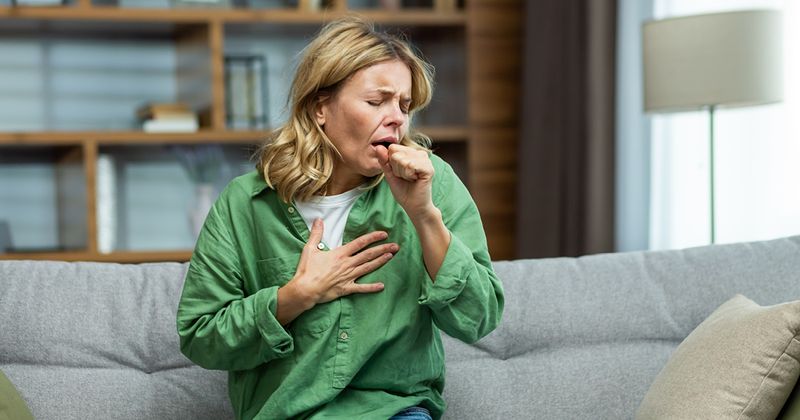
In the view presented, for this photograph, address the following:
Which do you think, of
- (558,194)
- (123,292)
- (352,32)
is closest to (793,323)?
(352,32)

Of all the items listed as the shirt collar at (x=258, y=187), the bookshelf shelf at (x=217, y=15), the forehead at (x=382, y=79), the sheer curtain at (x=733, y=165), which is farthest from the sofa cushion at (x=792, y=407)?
the bookshelf shelf at (x=217, y=15)

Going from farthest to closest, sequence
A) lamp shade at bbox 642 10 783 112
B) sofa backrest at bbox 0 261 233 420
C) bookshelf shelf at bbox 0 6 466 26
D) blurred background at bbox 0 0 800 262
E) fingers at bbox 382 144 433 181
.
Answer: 1. bookshelf shelf at bbox 0 6 466 26
2. blurred background at bbox 0 0 800 262
3. lamp shade at bbox 642 10 783 112
4. sofa backrest at bbox 0 261 233 420
5. fingers at bbox 382 144 433 181

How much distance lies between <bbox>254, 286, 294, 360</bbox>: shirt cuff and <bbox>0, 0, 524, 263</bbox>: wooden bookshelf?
2.38 metres

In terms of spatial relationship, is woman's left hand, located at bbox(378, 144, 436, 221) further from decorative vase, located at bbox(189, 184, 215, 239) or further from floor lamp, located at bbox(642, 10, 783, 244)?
decorative vase, located at bbox(189, 184, 215, 239)

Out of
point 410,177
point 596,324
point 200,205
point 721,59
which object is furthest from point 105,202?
point 410,177

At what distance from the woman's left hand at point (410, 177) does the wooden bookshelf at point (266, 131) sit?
242 centimetres

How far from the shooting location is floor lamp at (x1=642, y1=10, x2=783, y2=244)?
2799 millimetres

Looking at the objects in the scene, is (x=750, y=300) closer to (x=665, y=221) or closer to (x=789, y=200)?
(x=789, y=200)

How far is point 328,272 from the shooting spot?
171cm

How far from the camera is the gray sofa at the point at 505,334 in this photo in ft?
6.50

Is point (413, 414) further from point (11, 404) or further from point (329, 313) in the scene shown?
point (11, 404)

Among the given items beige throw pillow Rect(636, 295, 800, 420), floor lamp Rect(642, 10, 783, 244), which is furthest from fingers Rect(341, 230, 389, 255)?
floor lamp Rect(642, 10, 783, 244)

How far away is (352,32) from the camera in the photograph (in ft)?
5.82

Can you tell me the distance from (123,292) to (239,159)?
2.25 meters
